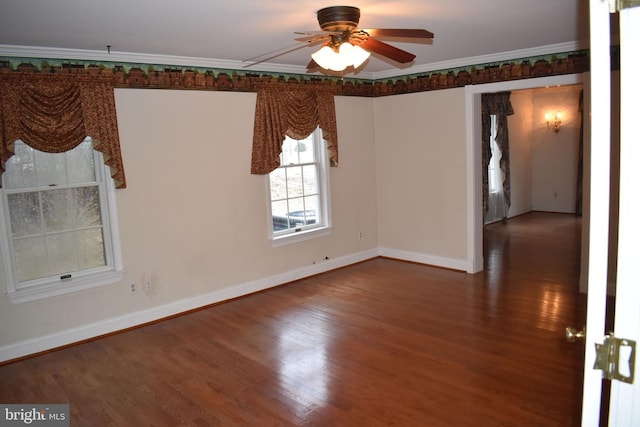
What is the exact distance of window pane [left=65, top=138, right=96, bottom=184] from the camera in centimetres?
435

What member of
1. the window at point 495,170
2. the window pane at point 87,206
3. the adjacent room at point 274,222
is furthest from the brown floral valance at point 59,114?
the window at point 495,170

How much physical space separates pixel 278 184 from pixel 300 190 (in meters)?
0.36

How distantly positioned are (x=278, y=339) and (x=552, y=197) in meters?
7.88

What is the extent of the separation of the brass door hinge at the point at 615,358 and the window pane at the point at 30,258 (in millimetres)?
4267

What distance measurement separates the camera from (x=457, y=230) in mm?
6188

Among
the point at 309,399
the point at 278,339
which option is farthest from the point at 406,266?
the point at 309,399

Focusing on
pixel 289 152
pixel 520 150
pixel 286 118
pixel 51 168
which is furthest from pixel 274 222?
pixel 520 150

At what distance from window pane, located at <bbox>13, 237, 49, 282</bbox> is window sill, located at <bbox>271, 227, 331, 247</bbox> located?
2.37m

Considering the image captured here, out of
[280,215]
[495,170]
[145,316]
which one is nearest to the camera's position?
[145,316]

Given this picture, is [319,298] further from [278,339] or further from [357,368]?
[357,368]

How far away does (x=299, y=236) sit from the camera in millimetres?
6016

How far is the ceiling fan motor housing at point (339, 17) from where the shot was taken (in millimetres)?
3080

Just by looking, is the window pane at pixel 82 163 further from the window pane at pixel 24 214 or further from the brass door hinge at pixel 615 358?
the brass door hinge at pixel 615 358

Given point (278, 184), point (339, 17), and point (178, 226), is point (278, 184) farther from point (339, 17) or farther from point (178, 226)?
point (339, 17)
